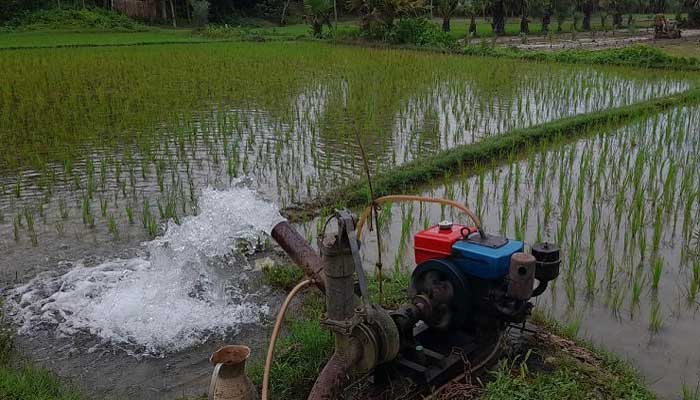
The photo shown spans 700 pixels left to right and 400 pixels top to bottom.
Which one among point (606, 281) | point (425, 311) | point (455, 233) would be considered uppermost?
point (455, 233)

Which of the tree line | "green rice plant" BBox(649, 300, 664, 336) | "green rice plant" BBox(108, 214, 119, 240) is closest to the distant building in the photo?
the tree line

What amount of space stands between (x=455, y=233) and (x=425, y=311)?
403mm

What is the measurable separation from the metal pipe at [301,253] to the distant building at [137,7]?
25.9 metres

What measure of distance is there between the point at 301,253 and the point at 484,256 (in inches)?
30.0

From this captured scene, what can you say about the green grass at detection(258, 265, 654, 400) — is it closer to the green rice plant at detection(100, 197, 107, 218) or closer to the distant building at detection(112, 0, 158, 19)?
the green rice plant at detection(100, 197, 107, 218)

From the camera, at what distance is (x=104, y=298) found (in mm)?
3539

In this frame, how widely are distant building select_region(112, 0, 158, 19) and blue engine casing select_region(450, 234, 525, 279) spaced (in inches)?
1035

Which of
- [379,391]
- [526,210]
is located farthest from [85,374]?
[526,210]

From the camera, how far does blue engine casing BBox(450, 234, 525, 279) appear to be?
8.29 ft

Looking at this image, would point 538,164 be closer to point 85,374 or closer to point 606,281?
point 606,281

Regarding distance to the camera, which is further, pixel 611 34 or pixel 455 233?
pixel 611 34

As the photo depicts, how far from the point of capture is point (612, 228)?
14.9 feet

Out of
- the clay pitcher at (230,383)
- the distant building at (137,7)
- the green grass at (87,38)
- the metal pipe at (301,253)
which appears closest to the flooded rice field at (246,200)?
the clay pitcher at (230,383)

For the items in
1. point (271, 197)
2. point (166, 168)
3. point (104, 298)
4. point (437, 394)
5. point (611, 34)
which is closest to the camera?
point (437, 394)
